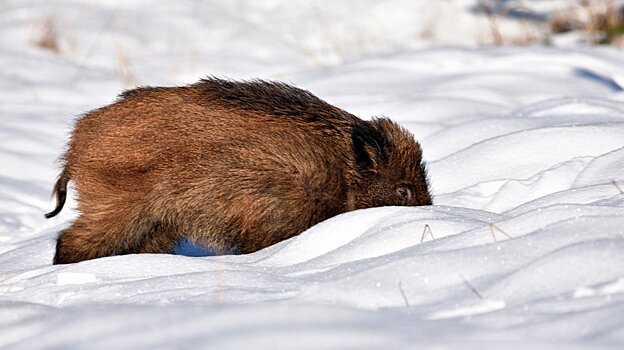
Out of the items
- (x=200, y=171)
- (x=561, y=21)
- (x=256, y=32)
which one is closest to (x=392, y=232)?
(x=200, y=171)

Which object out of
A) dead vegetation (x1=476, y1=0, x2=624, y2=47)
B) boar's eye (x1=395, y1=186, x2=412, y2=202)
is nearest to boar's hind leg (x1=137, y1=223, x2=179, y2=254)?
boar's eye (x1=395, y1=186, x2=412, y2=202)

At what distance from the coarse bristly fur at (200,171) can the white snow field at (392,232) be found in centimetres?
31

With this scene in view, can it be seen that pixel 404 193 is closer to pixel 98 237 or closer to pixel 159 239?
pixel 159 239

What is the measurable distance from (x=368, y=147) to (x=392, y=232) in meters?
1.03

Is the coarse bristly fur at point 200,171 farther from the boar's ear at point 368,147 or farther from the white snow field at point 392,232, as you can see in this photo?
the white snow field at point 392,232

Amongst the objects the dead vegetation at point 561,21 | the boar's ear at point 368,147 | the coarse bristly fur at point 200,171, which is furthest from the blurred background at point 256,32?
the coarse bristly fur at point 200,171

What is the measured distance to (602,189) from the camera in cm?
465

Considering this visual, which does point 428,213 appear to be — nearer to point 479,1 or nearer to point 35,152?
point 35,152

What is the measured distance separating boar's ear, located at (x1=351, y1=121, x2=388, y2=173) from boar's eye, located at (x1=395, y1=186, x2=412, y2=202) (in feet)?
0.48

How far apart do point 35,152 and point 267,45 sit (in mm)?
4109

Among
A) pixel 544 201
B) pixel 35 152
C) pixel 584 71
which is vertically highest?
pixel 584 71

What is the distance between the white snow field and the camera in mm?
3016

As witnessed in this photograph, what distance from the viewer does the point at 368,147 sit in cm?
511

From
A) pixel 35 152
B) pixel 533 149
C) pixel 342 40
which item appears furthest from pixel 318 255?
pixel 342 40
